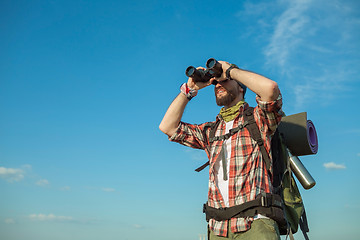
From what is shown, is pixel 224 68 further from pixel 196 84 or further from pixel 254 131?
pixel 254 131

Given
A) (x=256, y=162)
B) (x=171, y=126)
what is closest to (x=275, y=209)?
(x=256, y=162)

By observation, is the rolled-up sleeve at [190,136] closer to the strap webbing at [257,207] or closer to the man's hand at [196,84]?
the man's hand at [196,84]

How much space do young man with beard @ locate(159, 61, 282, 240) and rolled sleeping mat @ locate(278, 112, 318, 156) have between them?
21.5 inches

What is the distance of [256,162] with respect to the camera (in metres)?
4.29

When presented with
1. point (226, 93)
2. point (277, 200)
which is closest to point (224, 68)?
point (226, 93)

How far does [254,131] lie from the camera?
4.44m

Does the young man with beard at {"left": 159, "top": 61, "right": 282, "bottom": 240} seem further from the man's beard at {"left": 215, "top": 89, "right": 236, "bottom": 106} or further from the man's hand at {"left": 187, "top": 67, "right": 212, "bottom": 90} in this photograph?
the man's hand at {"left": 187, "top": 67, "right": 212, "bottom": 90}

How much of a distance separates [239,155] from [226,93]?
0.99 meters

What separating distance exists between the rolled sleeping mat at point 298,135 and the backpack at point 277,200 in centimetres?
12

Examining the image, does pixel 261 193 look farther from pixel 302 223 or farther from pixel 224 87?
pixel 224 87

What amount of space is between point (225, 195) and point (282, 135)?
1195 mm

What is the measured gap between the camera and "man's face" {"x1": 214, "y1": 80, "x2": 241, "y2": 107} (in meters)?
4.95

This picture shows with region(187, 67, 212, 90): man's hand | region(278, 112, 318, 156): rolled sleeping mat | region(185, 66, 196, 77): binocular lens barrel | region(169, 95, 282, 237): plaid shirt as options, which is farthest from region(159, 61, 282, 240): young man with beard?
region(278, 112, 318, 156): rolled sleeping mat

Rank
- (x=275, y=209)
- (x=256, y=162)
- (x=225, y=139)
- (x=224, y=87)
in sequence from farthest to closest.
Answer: (x=224, y=87) < (x=225, y=139) < (x=256, y=162) < (x=275, y=209)
